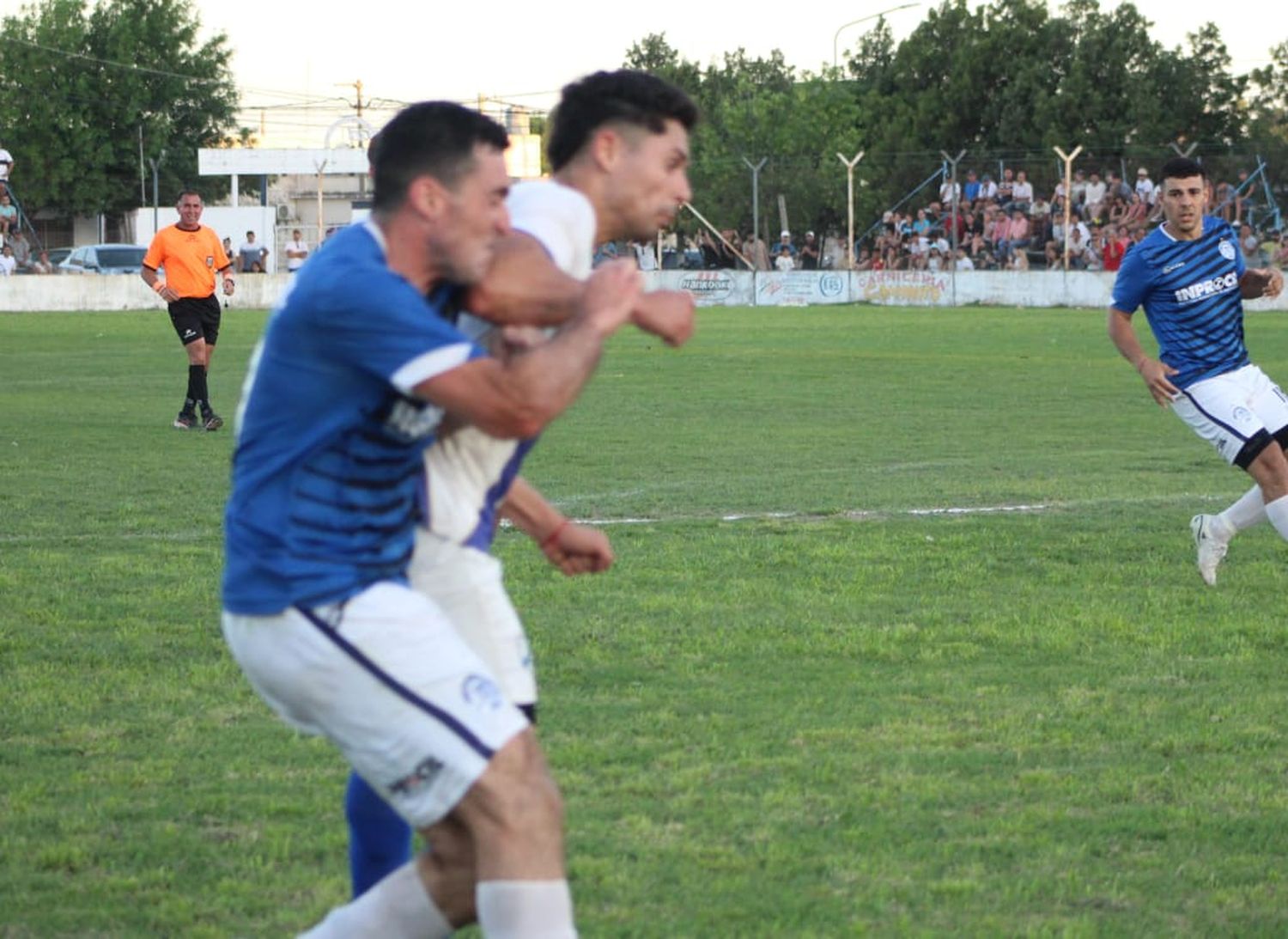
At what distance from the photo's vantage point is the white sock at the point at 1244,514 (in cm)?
952

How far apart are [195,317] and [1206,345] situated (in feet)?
35.9

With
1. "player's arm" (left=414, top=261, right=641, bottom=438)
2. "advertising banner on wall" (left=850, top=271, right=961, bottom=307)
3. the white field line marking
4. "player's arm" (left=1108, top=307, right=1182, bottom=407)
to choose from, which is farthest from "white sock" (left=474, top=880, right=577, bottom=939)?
"advertising banner on wall" (left=850, top=271, right=961, bottom=307)

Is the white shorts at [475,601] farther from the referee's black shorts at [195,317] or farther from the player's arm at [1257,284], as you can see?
the referee's black shorts at [195,317]

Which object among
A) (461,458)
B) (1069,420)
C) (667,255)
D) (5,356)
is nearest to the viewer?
(461,458)

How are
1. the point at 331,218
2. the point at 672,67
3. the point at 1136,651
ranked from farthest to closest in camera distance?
the point at 331,218
the point at 672,67
the point at 1136,651

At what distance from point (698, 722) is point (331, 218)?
87518 millimetres

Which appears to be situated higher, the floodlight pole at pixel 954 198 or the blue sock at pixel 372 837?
the floodlight pole at pixel 954 198

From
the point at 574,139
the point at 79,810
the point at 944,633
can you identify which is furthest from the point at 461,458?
the point at 944,633

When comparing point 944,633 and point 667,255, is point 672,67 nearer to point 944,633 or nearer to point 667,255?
point 667,255

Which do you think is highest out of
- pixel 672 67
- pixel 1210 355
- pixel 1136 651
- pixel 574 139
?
pixel 672 67

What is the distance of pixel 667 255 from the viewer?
53.3 m

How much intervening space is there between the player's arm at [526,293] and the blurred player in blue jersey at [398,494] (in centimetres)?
3

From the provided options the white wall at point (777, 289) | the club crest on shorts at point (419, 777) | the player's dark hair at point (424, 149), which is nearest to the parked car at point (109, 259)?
the white wall at point (777, 289)

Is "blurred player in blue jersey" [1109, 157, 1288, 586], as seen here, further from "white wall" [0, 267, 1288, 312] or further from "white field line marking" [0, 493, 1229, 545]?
"white wall" [0, 267, 1288, 312]
